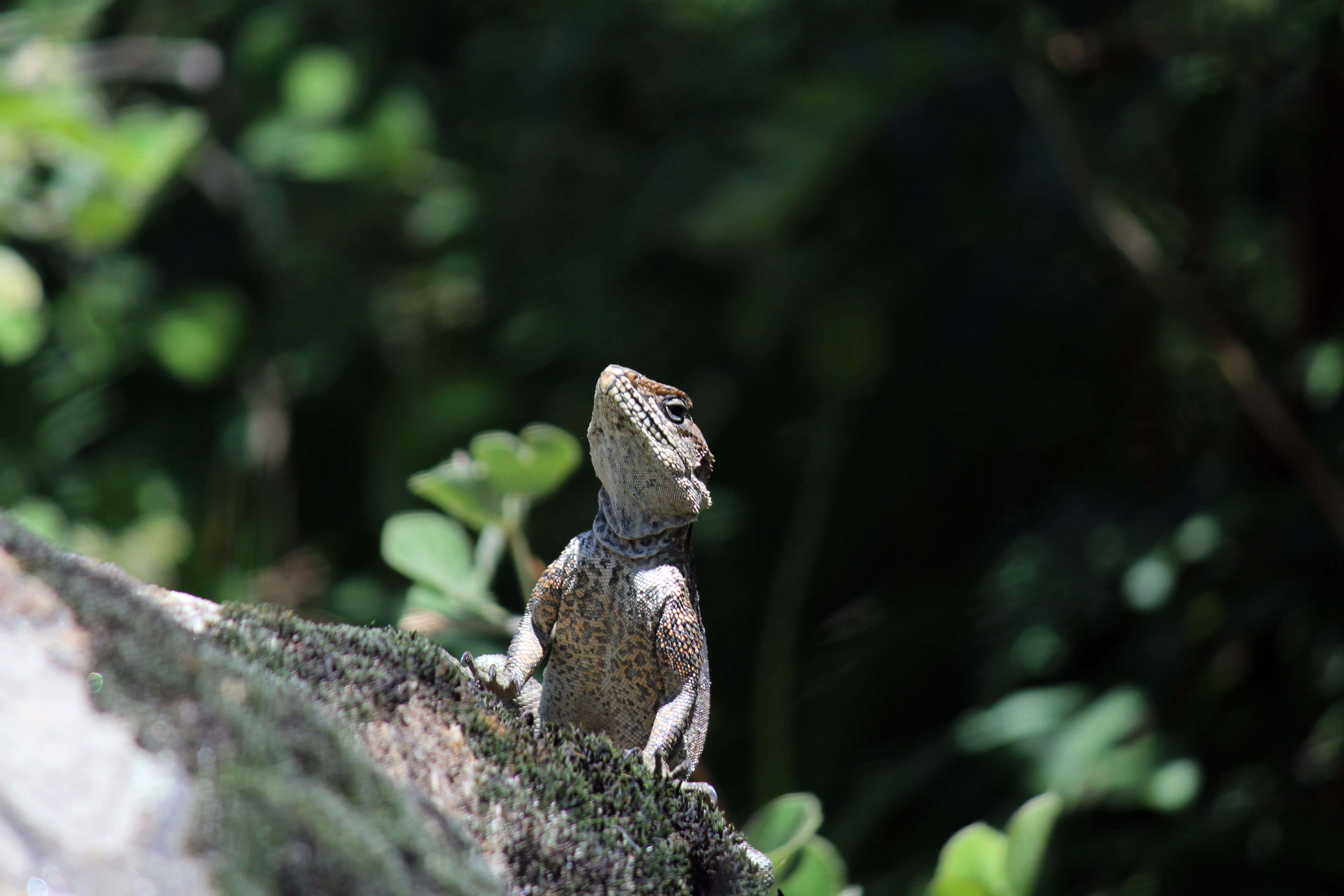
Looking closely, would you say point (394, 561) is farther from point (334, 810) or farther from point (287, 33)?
point (287, 33)

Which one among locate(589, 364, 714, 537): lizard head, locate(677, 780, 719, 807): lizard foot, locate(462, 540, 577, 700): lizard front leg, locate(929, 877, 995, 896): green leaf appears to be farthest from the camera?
locate(589, 364, 714, 537): lizard head

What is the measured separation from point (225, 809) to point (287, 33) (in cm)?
325

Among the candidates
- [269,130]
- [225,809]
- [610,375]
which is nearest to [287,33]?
[269,130]

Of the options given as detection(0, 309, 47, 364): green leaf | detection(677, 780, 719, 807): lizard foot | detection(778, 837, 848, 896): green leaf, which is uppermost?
detection(0, 309, 47, 364): green leaf

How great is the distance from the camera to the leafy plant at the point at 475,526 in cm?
157

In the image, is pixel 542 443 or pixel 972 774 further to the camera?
pixel 972 774

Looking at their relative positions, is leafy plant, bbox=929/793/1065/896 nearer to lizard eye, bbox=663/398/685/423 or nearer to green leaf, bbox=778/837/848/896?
green leaf, bbox=778/837/848/896

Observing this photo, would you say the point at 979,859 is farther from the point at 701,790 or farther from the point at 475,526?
the point at 475,526

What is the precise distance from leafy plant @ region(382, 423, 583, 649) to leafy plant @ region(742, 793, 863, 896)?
0.48 m

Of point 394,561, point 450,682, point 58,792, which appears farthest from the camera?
point 394,561

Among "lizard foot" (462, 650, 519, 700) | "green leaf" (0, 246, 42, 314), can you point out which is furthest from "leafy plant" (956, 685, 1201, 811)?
"green leaf" (0, 246, 42, 314)

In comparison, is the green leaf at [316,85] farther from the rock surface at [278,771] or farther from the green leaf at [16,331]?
the rock surface at [278,771]

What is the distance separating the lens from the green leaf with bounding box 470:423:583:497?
1545 mm

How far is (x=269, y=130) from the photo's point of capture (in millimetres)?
3438
